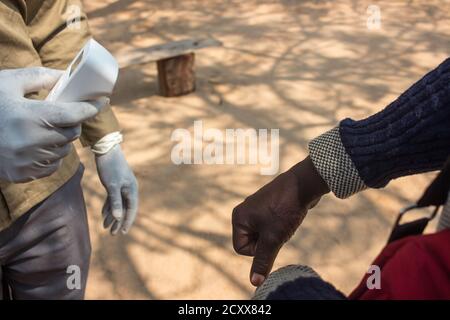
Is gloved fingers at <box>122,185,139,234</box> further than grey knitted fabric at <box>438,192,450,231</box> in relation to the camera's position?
Yes

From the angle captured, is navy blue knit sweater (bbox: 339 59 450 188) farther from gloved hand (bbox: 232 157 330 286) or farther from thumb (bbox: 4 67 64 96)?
thumb (bbox: 4 67 64 96)

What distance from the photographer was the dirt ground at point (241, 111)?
94.8 inches

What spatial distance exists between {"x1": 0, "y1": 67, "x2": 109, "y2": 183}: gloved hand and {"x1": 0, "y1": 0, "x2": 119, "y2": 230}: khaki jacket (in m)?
0.14

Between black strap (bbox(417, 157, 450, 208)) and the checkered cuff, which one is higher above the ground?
black strap (bbox(417, 157, 450, 208))

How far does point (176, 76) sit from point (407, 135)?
3.12 meters

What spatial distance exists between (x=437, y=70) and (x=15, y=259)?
1.22 m

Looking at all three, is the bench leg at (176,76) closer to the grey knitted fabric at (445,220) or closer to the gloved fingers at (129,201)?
the gloved fingers at (129,201)

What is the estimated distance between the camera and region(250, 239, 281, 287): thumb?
108cm

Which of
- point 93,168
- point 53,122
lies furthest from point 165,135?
point 53,122

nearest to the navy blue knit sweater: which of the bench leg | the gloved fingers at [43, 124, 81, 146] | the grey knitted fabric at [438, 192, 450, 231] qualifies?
the grey knitted fabric at [438, 192, 450, 231]

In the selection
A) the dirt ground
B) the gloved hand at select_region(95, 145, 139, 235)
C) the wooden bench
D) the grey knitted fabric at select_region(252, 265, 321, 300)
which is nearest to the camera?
→ the grey knitted fabric at select_region(252, 265, 321, 300)

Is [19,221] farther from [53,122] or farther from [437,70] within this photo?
[437,70]

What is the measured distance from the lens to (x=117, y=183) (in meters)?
1.63

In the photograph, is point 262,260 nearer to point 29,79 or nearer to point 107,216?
point 29,79
